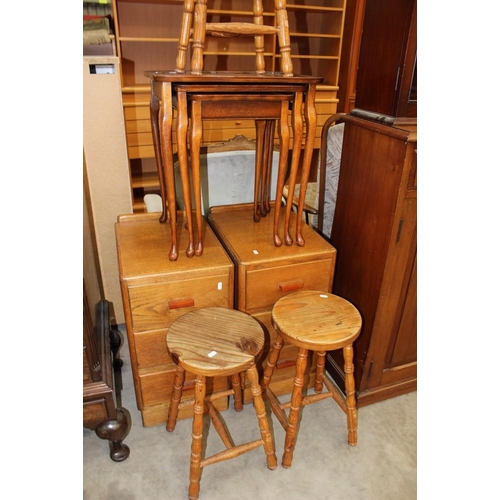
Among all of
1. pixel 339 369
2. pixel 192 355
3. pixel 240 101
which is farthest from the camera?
pixel 339 369

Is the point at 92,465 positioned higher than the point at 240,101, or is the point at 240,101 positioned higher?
the point at 240,101

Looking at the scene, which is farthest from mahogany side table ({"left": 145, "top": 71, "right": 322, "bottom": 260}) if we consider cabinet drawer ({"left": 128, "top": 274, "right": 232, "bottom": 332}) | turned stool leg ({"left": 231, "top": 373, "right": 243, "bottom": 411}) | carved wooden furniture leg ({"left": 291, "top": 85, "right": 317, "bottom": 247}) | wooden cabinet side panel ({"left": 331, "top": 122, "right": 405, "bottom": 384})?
turned stool leg ({"left": 231, "top": 373, "right": 243, "bottom": 411})

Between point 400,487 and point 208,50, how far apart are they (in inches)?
138

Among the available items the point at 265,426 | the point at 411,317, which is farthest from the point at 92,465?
the point at 411,317

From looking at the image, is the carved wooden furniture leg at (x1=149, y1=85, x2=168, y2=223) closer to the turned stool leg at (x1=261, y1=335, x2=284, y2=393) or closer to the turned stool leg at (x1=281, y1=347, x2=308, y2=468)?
the turned stool leg at (x1=261, y1=335, x2=284, y2=393)

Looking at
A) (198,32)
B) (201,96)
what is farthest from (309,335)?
(198,32)

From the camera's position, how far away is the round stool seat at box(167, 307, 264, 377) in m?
1.21

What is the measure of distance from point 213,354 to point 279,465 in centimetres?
59

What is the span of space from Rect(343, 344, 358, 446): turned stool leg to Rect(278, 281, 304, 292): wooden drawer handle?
28cm

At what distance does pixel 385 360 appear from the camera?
1.73 metres

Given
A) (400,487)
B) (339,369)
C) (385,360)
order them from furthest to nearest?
(339,369) → (385,360) → (400,487)

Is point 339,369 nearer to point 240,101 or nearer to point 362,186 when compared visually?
point 362,186

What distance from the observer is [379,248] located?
4.94 ft

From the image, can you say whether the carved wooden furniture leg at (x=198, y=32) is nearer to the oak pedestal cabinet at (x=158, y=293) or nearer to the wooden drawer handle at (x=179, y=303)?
the oak pedestal cabinet at (x=158, y=293)
